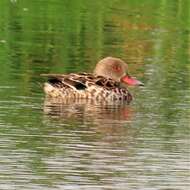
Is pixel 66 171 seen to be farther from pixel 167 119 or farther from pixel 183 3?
pixel 183 3

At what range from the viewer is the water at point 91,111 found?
12.9 meters

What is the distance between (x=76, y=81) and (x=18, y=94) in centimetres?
97

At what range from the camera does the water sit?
12945mm

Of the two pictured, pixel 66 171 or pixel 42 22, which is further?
pixel 42 22

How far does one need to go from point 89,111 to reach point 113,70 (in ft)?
7.16

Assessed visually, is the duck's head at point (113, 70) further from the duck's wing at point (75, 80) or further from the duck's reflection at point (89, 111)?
the duck's reflection at point (89, 111)

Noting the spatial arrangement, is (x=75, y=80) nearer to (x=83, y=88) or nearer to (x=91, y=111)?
(x=83, y=88)

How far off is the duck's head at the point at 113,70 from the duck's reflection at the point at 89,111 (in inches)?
41.0

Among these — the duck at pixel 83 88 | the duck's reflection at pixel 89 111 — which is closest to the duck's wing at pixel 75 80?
the duck at pixel 83 88

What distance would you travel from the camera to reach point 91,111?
17031mm

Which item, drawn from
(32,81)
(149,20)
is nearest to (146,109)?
(32,81)

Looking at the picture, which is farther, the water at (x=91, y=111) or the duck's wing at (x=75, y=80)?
the duck's wing at (x=75, y=80)

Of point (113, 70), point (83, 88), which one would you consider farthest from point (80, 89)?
Answer: point (113, 70)

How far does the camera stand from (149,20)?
29359 millimetres
